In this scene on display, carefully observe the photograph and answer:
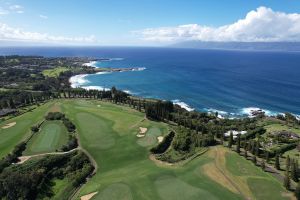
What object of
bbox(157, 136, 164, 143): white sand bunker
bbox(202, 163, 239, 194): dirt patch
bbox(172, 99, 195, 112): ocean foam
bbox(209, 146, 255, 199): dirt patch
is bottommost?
bbox(172, 99, 195, 112): ocean foam

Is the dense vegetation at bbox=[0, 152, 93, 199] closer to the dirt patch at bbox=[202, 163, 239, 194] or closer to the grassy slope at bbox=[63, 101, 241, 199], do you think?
the grassy slope at bbox=[63, 101, 241, 199]

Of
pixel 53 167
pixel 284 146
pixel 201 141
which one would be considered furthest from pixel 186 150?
pixel 53 167

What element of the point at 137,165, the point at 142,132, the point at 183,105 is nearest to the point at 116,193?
the point at 137,165

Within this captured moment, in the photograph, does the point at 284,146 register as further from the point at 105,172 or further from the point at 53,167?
the point at 53,167

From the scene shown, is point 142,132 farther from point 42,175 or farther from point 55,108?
point 55,108

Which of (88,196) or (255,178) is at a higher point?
(88,196)

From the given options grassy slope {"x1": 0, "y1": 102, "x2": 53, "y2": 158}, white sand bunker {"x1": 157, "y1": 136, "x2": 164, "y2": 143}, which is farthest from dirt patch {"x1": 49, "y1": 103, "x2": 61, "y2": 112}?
white sand bunker {"x1": 157, "y1": 136, "x2": 164, "y2": 143}

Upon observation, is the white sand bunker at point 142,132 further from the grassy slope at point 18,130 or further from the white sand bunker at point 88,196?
the grassy slope at point 18,130

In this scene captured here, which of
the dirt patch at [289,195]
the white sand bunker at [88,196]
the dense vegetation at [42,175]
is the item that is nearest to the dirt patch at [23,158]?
the dense vegetation at [42,175]
